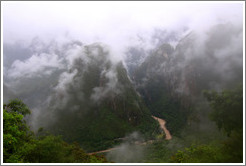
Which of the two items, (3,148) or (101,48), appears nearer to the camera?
(3,148)

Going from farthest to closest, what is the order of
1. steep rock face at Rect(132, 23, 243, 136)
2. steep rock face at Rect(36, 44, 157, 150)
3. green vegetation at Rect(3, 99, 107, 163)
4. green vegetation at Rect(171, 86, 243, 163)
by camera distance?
steep rock face at Rect(36, 44, 157, 150) < steep rock face at Rect(132, 23, 243, 136) < green vegetation at Rect(3, 99, 107, 163) < green vegetation at Rect(171, 86, 243, 163)

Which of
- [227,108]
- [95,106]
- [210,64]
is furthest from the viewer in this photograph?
[95,106]

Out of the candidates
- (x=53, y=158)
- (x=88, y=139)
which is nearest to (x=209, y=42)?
(x=53, y=158)

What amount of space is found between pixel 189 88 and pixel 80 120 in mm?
34231

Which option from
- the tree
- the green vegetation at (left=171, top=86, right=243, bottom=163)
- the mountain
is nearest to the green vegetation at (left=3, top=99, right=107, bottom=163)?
the green vegetation at (left=171, top=86, right=243, bottom=163)

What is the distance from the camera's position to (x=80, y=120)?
35438 mm

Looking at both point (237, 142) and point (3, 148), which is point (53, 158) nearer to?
point (3, 148)

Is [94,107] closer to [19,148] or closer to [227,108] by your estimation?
[19,148]

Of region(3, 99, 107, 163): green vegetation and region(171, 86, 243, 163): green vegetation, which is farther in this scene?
region(3, 99, 107, 163): green vegetation

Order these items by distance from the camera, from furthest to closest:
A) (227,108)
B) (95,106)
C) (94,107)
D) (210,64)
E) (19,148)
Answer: (95,106), (94,107), (210,64), (19,148), (227,108)

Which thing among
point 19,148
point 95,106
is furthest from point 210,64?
point 95,106

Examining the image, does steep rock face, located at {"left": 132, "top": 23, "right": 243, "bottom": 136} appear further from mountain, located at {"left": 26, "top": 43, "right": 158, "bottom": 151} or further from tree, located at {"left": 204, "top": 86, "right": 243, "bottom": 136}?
mountain, located at {"left": 26, "top": 43, "right": 158, "bottom": 151}

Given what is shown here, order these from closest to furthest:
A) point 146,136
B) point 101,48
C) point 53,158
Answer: point 53,158
point 146,136
point 101,48

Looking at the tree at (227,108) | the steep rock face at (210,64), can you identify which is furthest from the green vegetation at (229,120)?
the steep rock face at (210,64)
